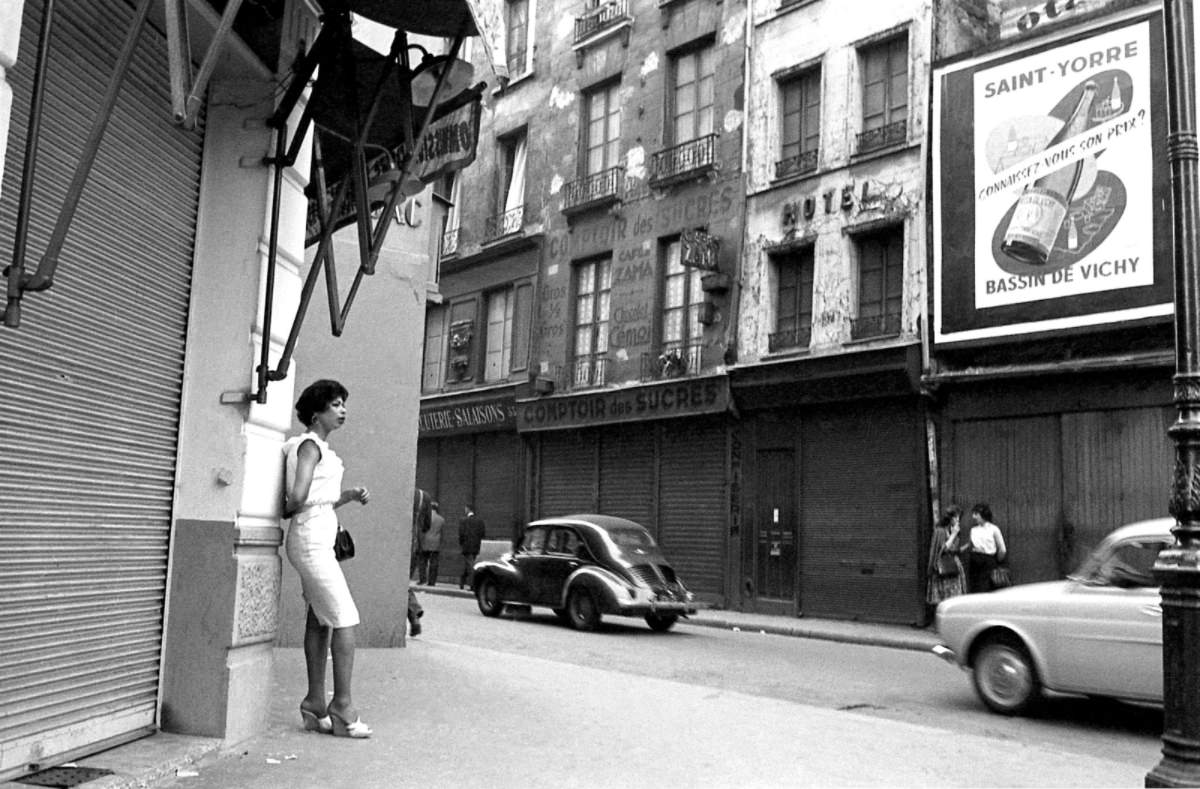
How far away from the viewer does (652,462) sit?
2300 cm

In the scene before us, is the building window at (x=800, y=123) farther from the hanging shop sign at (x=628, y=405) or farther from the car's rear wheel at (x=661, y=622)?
the car's rear wheel at (x=661, y=622)

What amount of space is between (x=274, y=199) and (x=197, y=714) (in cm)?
268

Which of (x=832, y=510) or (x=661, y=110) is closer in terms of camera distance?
(x=832, y=510)

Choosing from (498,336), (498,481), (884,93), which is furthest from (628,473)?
(884,93)

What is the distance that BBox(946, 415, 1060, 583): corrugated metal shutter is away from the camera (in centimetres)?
1633

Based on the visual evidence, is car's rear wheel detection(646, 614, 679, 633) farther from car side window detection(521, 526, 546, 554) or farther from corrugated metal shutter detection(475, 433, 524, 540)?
corrugated metal shutter detection(475, 433, 524, 540)

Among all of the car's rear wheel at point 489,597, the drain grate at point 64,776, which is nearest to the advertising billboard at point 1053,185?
the car's rear wheel at point 489,597

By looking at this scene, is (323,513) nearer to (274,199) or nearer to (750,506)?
(274,199)

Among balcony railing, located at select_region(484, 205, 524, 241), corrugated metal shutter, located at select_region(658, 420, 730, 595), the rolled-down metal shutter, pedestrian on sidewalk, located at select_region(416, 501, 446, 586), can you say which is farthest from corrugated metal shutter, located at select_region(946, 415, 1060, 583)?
the rolled-down metal shutter

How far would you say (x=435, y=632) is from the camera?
14.4 meters

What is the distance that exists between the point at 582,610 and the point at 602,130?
13.4 meters

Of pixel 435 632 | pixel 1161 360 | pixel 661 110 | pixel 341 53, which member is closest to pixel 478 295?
pixel 661 110

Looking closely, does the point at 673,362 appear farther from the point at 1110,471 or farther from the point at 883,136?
the point at 1110,471

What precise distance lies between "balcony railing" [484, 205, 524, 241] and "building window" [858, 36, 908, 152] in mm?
9924
